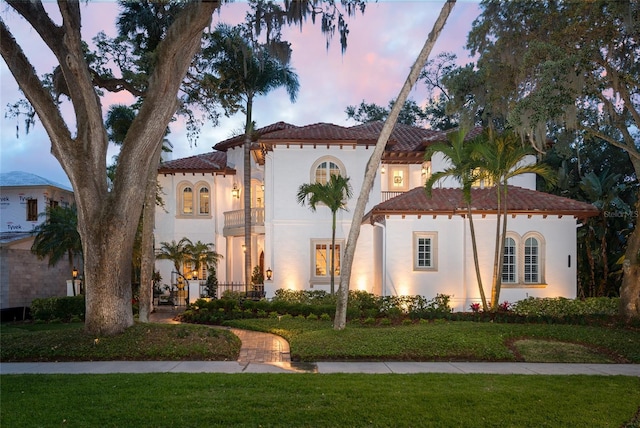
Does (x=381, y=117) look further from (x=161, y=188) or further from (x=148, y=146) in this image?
(x=148, y=146)

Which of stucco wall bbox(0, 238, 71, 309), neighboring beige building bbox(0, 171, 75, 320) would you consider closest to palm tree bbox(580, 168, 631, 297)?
stucco wall bbox(0, 238, 71, 309)

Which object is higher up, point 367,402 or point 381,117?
point 381,117

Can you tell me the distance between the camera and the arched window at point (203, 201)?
24.8 metres

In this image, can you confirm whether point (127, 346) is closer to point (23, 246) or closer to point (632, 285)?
point (632, 285)

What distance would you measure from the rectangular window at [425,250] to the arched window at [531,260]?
10.4ft

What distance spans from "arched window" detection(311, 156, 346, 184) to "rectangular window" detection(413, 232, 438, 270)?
4590mm

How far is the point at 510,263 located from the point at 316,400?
1255cm

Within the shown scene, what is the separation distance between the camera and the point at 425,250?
17125 mm

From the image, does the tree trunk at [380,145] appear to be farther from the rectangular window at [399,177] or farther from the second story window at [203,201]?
the second story window at [203,201]

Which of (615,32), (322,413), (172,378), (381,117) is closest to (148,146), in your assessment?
(172,378)

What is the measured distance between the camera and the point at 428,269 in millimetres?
16953

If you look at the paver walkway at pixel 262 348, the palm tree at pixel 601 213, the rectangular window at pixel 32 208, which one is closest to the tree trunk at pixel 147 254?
the paver walkway at pixel 262 348

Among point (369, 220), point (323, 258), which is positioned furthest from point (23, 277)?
point (369, 220)

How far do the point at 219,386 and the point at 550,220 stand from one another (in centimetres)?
1389
